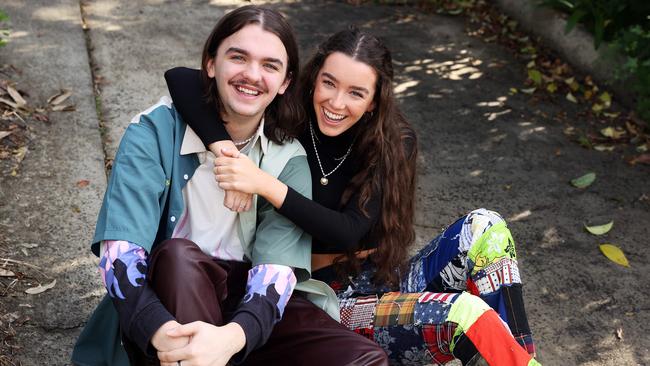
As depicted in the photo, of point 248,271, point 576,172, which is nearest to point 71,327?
point 248,271

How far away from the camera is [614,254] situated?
13.0ft

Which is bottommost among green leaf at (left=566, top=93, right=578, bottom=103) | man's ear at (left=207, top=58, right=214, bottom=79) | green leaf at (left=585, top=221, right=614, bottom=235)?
green leaf at (left=585, top=221, right=614, bottom=235)

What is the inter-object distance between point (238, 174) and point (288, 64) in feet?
1.48

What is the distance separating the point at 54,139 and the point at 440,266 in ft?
7.21

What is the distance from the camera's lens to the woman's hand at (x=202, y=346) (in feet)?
7.04

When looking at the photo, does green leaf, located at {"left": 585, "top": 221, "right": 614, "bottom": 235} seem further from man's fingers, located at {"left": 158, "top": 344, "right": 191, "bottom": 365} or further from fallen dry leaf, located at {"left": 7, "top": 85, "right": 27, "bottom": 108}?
fallen dry leaf, located at {"left": 7, "top": 85, "right": 27, "bottom": 108}

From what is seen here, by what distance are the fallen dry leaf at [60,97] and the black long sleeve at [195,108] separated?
6.45ft

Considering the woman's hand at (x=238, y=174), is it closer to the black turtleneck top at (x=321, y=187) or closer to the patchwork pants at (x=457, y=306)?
the black turtleneck top at (x=321, y=187)

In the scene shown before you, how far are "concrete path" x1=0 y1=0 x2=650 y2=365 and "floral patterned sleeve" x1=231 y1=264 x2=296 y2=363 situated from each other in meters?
0.88

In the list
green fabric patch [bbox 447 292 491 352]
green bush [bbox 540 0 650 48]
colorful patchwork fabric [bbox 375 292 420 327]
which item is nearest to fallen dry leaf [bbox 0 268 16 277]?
colorful patchwork fabric [bbox 375 292 420 327]

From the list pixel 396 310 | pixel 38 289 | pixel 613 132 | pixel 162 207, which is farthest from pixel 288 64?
pixel 613 132

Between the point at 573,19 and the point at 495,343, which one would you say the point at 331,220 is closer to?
the point at 495,343

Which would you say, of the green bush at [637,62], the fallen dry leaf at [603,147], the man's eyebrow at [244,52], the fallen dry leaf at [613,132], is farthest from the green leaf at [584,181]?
the man's eyebrow at [244,52]

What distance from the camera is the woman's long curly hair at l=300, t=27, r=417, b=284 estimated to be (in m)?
2.75
